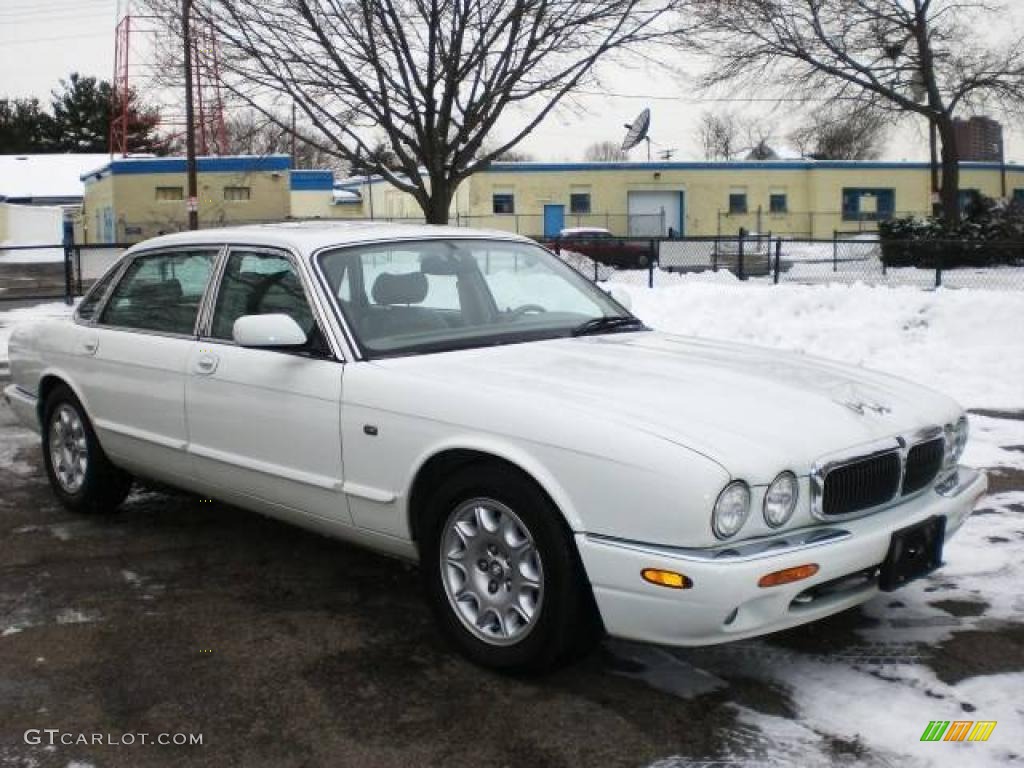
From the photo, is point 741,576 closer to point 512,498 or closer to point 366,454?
point 512,498

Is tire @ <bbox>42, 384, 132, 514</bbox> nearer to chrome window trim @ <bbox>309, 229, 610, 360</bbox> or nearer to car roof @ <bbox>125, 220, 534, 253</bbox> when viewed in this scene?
car roof @ <bbox>125, 220, 534, 253</bbox>

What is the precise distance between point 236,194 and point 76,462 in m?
38.9

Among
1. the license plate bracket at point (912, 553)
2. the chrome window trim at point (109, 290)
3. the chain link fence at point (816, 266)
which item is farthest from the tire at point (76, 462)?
the chain link fence at point (816, 266)

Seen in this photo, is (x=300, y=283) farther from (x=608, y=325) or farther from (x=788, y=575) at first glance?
(x=788, y=575)

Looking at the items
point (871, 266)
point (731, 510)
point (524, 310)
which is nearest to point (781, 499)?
point (731, 510)

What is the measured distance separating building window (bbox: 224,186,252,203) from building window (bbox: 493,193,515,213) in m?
11.8

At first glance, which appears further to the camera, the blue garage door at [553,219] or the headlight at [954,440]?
the blue garage door at [553,219]

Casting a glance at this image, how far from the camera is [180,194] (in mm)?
43812

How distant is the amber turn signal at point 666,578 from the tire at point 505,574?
275 millimetres

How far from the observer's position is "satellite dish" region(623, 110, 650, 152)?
47.9 m

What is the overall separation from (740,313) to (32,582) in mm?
10404

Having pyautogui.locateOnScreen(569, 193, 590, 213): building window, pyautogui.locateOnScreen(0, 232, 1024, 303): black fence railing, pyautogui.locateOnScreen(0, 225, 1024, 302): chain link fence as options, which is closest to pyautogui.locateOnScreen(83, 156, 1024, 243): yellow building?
pyautogui.locateOnScreen(569, 193, 590, 213): building window

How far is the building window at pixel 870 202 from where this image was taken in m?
53.8

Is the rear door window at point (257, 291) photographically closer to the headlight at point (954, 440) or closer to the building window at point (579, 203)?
the headlight at point (954, 440)
